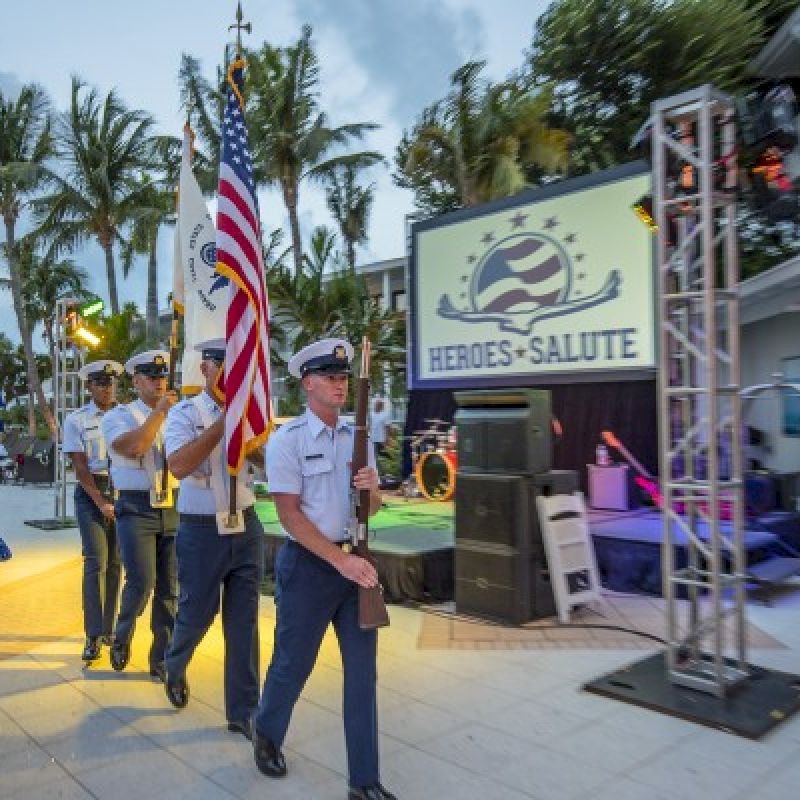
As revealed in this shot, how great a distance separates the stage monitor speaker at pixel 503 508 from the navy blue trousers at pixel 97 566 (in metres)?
2.47

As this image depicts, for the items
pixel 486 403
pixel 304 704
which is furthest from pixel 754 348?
pixel 304 704

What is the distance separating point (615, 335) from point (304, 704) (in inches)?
246

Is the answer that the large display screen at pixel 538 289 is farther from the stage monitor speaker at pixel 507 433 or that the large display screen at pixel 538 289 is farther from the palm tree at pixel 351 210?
the palm tree at pixel 351 210

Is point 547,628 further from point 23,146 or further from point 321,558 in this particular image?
point 23,146

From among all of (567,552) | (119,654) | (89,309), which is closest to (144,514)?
(119,654)

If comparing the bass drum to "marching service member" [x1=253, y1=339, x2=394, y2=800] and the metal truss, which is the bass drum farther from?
"marching service member" [x1=253, y1=339, x2=394, y2=800]

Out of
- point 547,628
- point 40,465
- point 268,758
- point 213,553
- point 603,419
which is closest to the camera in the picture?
point 268,758

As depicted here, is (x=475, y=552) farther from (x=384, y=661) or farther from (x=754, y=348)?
(x=754, y=348)

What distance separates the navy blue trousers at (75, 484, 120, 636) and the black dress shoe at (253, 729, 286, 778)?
6.44 feet

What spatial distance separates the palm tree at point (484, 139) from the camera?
15797 millimetres

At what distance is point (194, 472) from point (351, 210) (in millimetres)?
26494

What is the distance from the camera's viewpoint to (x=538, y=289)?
32.2 ft

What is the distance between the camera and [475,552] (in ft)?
18.8

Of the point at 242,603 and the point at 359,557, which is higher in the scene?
the point at 359,557
